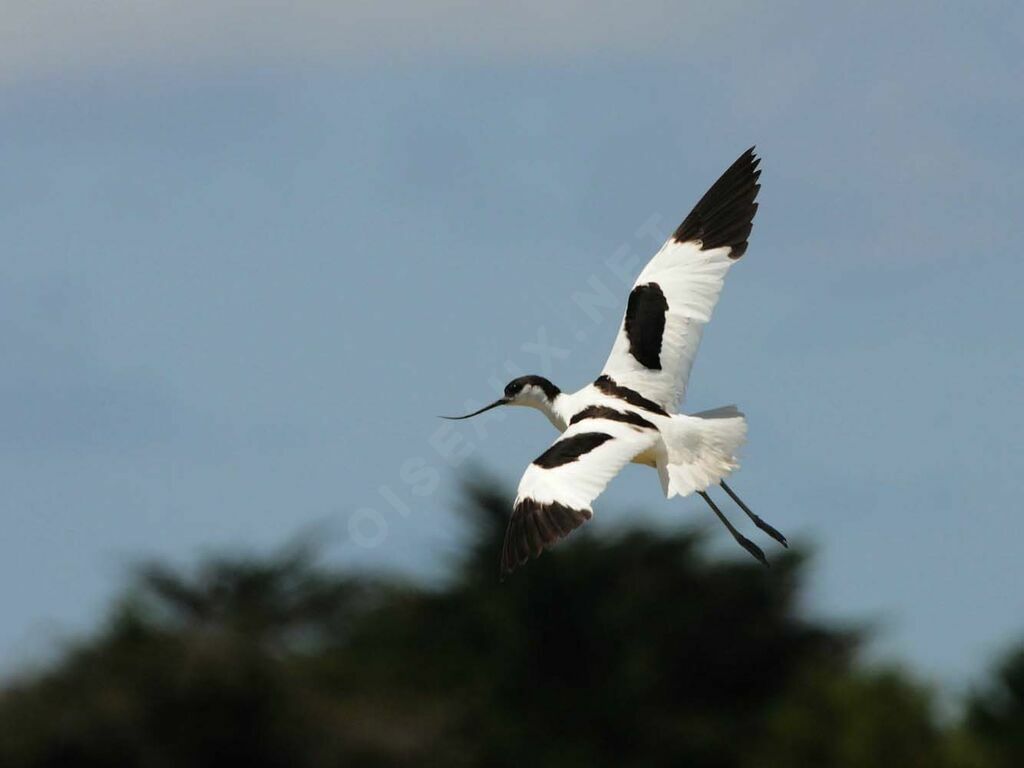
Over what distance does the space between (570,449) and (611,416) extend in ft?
2.41

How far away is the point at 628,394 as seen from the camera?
635 inches

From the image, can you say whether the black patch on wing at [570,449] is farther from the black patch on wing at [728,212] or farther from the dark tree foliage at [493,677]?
the dark tree foliage at [493,677]

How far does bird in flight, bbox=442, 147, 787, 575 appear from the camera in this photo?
14.4 metres

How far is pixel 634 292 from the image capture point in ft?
56.3

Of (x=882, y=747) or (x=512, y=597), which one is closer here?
(x=882, y=747)

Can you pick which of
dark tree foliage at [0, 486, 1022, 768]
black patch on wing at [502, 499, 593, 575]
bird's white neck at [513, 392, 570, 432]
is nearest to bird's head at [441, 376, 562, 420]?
bird's white neck at [513, 392, 570, 432]

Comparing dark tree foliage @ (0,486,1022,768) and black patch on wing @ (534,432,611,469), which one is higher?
dark tree foliage @ (0,486,1022,768)

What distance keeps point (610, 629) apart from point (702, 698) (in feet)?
22.1

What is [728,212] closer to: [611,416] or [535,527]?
[611,416]

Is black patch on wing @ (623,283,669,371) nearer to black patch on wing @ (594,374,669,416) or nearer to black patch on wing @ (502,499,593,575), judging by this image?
black patch on wing @ (594,374,669,416)

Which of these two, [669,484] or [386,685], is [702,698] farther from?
[669,484]

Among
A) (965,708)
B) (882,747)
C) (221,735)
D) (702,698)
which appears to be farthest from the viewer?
(702,698)

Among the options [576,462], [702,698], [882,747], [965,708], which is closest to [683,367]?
[576,462]

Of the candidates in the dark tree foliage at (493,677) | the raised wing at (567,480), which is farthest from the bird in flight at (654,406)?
the dark tree foliage at (493,677)
